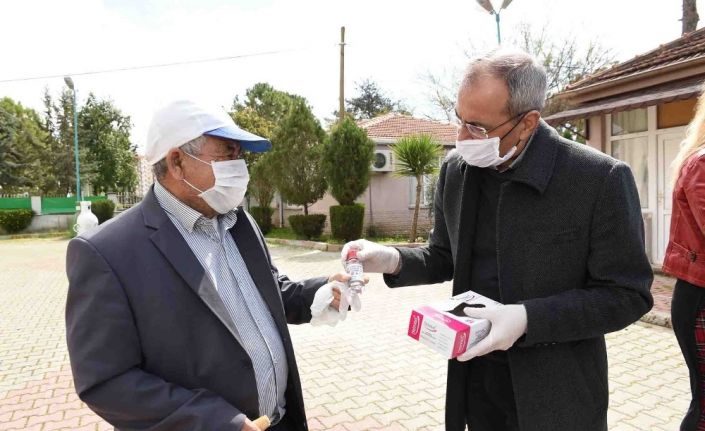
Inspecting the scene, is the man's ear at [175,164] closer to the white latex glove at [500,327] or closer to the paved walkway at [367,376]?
the white latex glove at [500,327]

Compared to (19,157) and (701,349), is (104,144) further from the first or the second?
(701,349)

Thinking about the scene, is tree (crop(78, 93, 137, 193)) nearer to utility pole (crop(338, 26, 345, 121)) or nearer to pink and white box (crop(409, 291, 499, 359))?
utility pole (crop(338, 26, 345, 121))

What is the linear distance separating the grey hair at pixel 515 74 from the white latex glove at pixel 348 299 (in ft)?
3.11

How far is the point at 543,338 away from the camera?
1.54 meters

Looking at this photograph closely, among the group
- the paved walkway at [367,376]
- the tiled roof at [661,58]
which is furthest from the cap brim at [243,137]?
the tiled roof at [661,58]

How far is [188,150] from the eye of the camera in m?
1.82

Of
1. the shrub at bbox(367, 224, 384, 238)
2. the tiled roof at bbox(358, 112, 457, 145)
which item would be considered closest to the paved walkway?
the shrub at bbox(367, 224, 384, 238)

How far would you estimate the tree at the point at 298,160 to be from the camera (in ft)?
51.9

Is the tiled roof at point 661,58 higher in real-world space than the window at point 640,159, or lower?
higher

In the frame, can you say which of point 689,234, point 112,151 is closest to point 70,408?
point 689,234

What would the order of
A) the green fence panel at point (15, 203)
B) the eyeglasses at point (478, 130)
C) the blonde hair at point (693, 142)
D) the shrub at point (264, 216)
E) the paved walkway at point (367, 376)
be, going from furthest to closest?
1. the green fence panel at point (15, 203)
2. the shrub at point (264, 216)
3. the paved walkway at point (367, 376)
4. the blonde hair at point (693, 142)
5. the eyeglasses at point (478, 130)

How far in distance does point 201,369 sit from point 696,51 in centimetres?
978

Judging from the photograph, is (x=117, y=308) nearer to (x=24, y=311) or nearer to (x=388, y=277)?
(x=388, y=277)

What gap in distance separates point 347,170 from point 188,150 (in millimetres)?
12687
